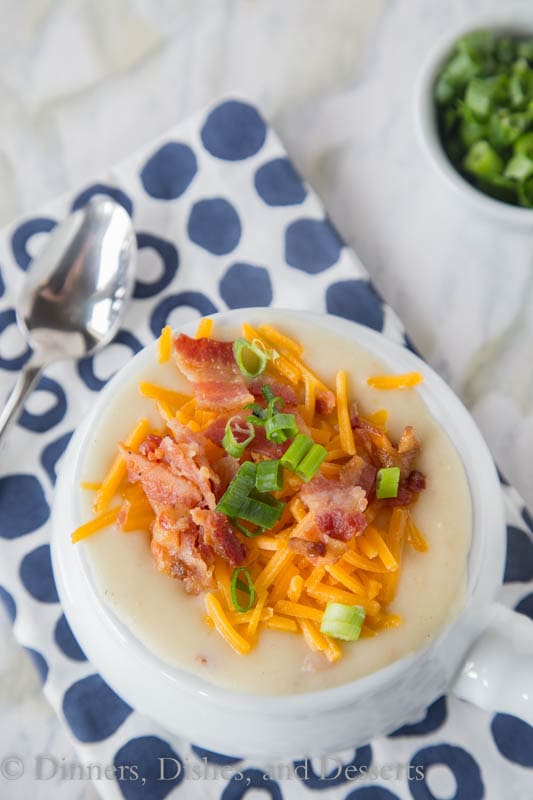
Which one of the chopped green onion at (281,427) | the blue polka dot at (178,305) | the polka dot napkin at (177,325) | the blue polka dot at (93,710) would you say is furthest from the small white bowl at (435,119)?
the blue polka dot at (93,710)

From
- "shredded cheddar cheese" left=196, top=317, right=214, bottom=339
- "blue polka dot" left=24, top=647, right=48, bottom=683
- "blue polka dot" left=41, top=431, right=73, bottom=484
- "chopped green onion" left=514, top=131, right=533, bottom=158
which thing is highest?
"chopped green onion" left=514, top=131, right=533, bottom=158

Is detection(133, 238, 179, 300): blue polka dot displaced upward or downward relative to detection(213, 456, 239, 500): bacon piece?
downward

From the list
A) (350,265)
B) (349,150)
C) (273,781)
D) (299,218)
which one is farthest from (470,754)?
(349,150)

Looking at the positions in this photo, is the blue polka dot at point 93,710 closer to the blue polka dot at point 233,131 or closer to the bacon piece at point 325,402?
the bacon piece at point 325,402

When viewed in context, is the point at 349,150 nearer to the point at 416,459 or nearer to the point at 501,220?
the point at 501,220

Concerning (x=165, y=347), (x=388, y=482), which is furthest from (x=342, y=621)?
(x=165, y=347)

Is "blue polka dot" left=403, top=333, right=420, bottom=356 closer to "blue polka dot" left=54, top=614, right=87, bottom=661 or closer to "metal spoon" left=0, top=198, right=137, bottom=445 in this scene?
"metal spoon" left=0, top=198, right=137, bottom=445

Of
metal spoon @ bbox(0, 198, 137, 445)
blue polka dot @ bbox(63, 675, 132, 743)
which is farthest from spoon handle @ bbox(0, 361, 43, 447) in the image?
blue polka dot @ bbox(63, 675, 132, 743)
